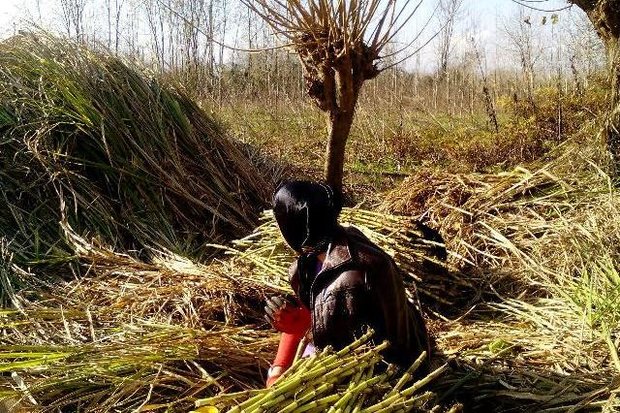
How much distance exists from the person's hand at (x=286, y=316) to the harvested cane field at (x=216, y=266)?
28 cm

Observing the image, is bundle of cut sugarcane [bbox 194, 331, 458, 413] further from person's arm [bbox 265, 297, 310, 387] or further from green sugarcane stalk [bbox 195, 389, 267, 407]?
person's arm [bbox 265, 297, 310, 387]

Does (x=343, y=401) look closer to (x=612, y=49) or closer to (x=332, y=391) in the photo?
(x=332, y=391)

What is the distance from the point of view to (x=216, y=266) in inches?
127

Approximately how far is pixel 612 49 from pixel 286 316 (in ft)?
9.38

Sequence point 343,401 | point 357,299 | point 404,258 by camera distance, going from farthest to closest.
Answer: point 404,258 < point 357,299 < point 343,401

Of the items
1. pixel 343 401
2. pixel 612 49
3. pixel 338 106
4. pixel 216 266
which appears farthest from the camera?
pixel 338 106

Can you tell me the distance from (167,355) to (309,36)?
8.00ft

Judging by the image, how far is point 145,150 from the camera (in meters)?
4.10

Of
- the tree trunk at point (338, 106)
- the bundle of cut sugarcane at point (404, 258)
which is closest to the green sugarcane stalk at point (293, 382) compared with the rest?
the bundle of cut sugarcane at point (404, 258)

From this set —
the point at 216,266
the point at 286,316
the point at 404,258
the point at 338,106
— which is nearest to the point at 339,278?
the point at 286,316

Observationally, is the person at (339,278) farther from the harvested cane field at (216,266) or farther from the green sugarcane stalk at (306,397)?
the green sugarcane stalk at (306,397)

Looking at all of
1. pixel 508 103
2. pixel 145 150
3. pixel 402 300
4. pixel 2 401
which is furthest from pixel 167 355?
pixel 508 103

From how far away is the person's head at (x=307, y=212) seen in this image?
1.71m

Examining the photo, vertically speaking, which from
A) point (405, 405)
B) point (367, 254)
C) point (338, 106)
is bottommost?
point (405, 405)
